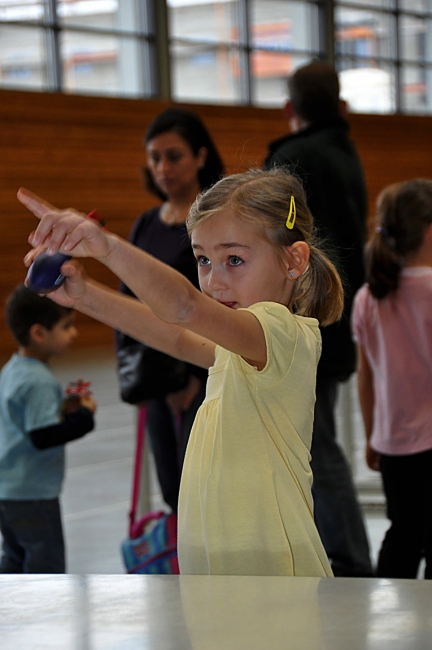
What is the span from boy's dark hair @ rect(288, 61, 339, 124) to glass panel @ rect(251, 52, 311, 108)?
10376 mm

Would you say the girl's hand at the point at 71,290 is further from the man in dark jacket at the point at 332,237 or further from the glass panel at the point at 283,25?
the glass panel at the point at 283,25

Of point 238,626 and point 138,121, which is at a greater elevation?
point 138,121

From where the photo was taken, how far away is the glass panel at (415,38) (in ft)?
48.4

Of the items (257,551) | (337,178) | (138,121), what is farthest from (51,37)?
(257,551)

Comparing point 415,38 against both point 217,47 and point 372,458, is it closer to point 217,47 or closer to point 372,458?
point 217,47

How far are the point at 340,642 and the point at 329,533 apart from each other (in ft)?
7.02

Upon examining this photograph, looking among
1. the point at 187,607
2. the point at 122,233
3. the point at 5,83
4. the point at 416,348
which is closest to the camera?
the point at 187,607

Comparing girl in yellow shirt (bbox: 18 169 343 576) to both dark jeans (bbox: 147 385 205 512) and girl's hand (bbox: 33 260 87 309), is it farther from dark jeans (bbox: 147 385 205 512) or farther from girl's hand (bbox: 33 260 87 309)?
dark jeans (bbox: 147 385 205 512)

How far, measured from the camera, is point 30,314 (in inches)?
109

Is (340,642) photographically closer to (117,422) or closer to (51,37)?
(117,422)

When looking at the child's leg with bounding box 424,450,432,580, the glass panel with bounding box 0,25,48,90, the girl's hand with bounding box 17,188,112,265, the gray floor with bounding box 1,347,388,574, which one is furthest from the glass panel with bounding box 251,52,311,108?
the girl's hand with bounding box 17,188,112,265

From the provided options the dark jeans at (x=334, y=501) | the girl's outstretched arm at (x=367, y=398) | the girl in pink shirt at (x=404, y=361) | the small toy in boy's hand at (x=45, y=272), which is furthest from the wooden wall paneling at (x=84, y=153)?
the small toy in boy's hand at (x=45, y=272)

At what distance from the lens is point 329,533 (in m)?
2.84

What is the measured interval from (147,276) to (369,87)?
14.0 m
